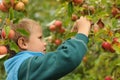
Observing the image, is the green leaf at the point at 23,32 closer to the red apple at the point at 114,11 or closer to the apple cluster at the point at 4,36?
the apple cluster at the point at 4,36

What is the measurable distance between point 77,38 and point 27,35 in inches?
15.0

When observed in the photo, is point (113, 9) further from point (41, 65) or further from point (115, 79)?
point (41, 65)

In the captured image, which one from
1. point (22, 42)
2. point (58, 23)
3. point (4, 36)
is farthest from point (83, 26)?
point (58, 23)

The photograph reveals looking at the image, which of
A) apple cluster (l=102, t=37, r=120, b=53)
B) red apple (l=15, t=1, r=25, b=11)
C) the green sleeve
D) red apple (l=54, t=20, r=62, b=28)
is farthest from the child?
red apple (l=54, t=20, r=62, b=28)

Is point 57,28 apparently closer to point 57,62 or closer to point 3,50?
point 3,50

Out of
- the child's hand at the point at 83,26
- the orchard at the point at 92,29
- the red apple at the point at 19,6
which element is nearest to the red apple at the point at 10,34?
the orchard at the point at 92,29

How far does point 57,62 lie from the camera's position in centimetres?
271

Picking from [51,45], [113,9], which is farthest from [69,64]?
[51,45]

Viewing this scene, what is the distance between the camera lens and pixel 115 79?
12.8 feet

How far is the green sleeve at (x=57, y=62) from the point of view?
2701 millimetres

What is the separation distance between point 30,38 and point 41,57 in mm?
293

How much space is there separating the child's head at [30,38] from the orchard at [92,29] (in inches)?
1.7

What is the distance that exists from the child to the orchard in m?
0.07

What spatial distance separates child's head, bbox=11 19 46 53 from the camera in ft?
9.97
